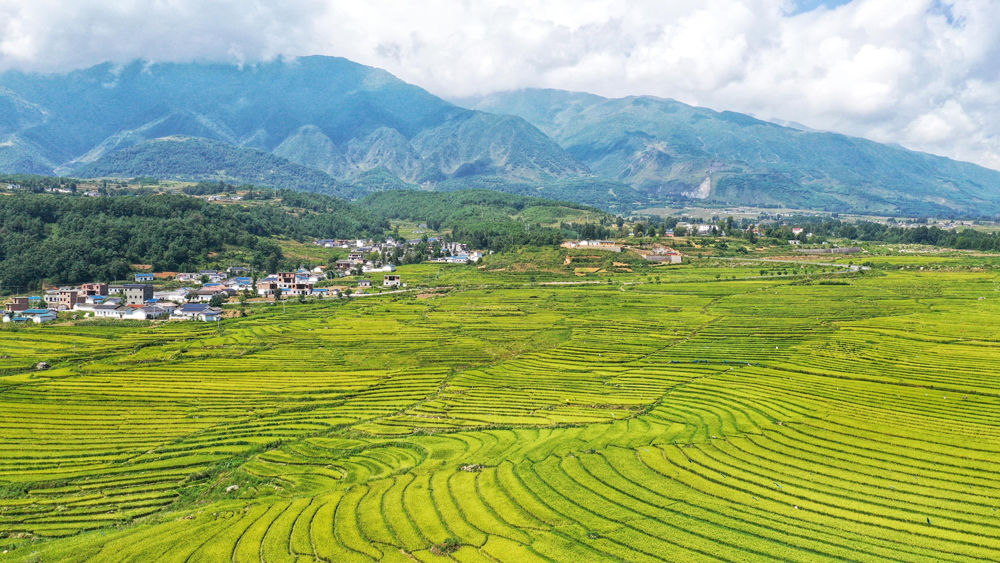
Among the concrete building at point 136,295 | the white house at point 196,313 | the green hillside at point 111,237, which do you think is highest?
the green hillside at point 111,237

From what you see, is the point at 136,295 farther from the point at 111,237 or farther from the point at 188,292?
the point at 111,237

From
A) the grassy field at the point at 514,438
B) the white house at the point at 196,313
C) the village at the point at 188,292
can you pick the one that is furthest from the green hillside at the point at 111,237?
the grassy field at the point at 514,438

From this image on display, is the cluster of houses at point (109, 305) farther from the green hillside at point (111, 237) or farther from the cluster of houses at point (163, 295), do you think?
the green hillside at point (111, 237)

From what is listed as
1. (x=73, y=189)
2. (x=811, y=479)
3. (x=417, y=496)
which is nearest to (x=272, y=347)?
(x=417, y=496)

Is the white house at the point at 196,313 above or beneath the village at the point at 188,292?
beneath

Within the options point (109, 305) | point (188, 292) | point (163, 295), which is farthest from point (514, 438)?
point (163, 295)

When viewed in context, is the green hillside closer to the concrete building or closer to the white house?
the concrete building

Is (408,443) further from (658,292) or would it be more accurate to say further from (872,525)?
(658,292)

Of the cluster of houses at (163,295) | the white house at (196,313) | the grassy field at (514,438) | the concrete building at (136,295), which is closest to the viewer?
the grassy field at (514,438)
